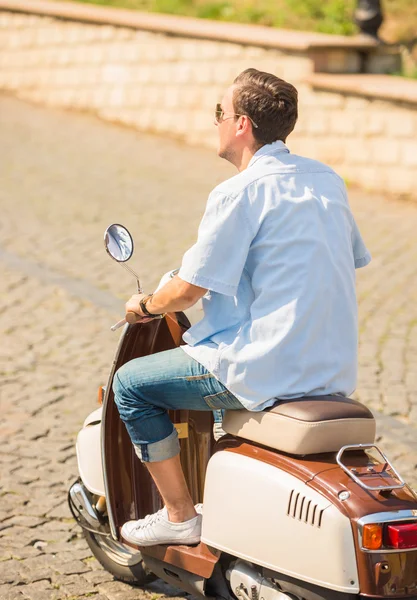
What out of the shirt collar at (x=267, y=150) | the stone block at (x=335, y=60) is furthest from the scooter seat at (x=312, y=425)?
the stone block at (x=335, y=60)

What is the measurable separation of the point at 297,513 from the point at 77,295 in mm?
4872

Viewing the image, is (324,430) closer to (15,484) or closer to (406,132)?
(15,484)

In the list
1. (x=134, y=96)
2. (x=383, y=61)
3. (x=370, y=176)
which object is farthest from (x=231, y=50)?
(x=370, y=176)

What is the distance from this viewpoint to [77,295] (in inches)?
301

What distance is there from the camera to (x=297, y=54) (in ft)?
39.7

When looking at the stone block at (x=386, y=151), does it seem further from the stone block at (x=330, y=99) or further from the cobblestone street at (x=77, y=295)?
the stone block at (x=330, y=99)

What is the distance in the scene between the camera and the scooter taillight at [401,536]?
2.90 metres

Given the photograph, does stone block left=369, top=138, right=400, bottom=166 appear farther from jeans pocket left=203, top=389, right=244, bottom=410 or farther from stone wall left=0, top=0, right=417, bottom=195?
jeans pocket left=203, top=389, right=244, bottom=410

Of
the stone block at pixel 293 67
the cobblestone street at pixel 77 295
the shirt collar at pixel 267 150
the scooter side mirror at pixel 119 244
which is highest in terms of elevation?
the shirt collar at pixel 267 150

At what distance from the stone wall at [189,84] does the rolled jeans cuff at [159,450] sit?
807 centimetres

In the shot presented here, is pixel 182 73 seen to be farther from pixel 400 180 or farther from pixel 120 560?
pixel 120 560

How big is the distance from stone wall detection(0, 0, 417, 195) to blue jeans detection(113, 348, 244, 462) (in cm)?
807

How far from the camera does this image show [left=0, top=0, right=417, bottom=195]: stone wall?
11250mm

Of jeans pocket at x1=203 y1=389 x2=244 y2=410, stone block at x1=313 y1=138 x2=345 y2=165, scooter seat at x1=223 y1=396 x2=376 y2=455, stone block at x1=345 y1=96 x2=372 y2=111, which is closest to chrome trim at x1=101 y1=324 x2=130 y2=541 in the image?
jeans pocket at x1=203 y1=389 x2=244 y2=410
